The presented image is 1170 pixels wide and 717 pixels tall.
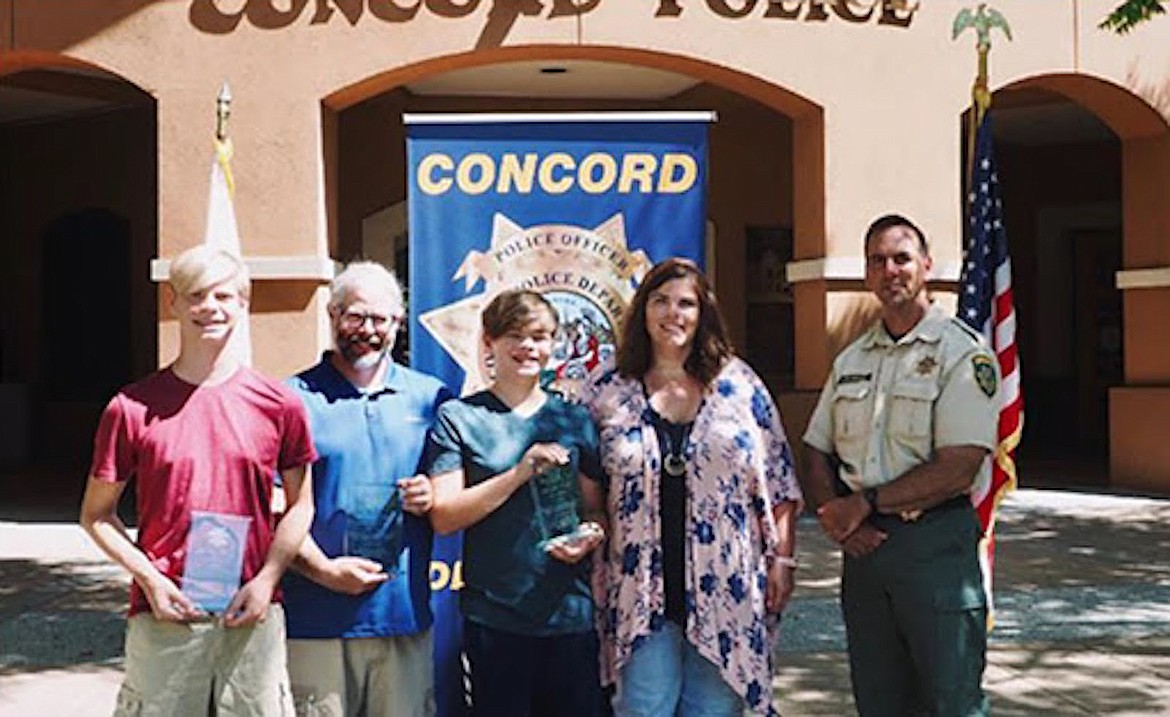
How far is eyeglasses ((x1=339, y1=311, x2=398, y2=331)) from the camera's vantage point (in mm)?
3488

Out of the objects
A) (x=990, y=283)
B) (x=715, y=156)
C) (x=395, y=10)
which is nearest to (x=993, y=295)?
(x=990, y=283)

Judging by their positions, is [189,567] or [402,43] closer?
[189,567]

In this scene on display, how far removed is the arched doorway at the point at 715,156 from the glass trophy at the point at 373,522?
7.55 metres

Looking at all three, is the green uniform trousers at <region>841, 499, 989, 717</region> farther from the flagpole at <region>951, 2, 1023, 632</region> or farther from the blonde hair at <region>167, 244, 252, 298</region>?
the flagpole at <region>951, 2, 1023, 632</region>

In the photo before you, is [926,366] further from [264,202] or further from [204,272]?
[264,202]

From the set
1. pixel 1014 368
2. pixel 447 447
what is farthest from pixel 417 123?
pixel 1014 368

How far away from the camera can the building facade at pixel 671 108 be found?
9.82 meters

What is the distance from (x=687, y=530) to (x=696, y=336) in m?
0.54

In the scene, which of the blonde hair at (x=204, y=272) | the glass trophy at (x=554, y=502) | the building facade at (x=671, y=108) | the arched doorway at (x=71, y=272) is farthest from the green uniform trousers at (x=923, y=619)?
the arched doorway at (x=71, y=272)

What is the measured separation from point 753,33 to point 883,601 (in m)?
7.19

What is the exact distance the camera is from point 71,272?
606 inches

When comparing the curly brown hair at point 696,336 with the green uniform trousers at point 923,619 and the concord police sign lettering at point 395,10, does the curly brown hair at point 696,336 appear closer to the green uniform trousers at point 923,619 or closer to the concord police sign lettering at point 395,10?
the green uniform trousers at point 923,619

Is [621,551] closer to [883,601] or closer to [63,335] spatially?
[883,601]

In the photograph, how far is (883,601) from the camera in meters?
3.81
